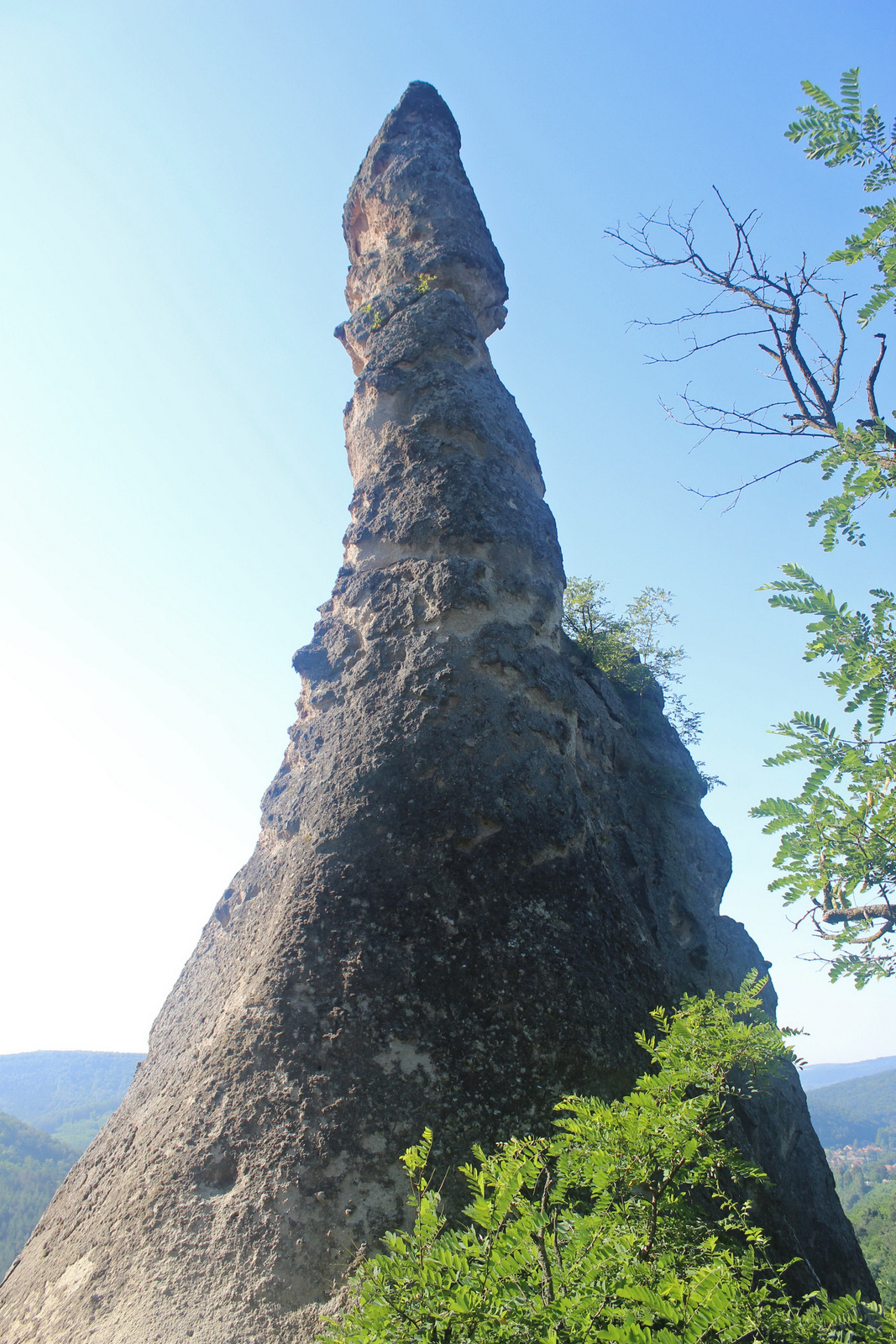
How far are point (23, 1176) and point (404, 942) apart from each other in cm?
9348

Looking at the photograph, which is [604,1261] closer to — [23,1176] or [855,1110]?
[23,1176]

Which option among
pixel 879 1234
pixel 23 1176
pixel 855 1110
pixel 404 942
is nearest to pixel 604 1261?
pixel 404 942

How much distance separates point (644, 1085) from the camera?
3.05 meters

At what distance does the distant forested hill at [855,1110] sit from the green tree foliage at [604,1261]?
115751 mm

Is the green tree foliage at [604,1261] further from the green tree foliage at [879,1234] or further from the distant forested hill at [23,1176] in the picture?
the distant forested hill at [23,1176]

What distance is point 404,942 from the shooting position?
5895mm

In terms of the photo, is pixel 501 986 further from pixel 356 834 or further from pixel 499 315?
pixel 499 315

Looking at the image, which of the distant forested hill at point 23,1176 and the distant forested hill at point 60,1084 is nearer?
the distant forested hill at point 23,1176

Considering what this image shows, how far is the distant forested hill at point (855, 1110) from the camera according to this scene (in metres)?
117

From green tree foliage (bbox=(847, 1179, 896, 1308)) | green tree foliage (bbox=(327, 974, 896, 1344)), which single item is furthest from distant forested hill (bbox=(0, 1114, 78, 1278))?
green tree foliage (bbox=(327, 974, 896, 1344))

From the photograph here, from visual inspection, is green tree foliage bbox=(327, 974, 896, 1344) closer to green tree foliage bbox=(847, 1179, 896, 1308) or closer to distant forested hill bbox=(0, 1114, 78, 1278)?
green tree foliage bbox=(847, 1179, 896, 1308)

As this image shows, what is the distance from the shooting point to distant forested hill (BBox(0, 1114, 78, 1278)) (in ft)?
206

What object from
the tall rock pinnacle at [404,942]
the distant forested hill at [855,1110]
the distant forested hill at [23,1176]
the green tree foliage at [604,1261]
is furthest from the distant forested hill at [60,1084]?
the green tree foliage at [604,1261]

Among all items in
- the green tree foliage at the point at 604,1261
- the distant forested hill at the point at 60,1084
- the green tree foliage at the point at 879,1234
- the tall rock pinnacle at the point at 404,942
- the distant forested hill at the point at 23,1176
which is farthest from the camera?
the distant forested hill at the point at 60,1084
